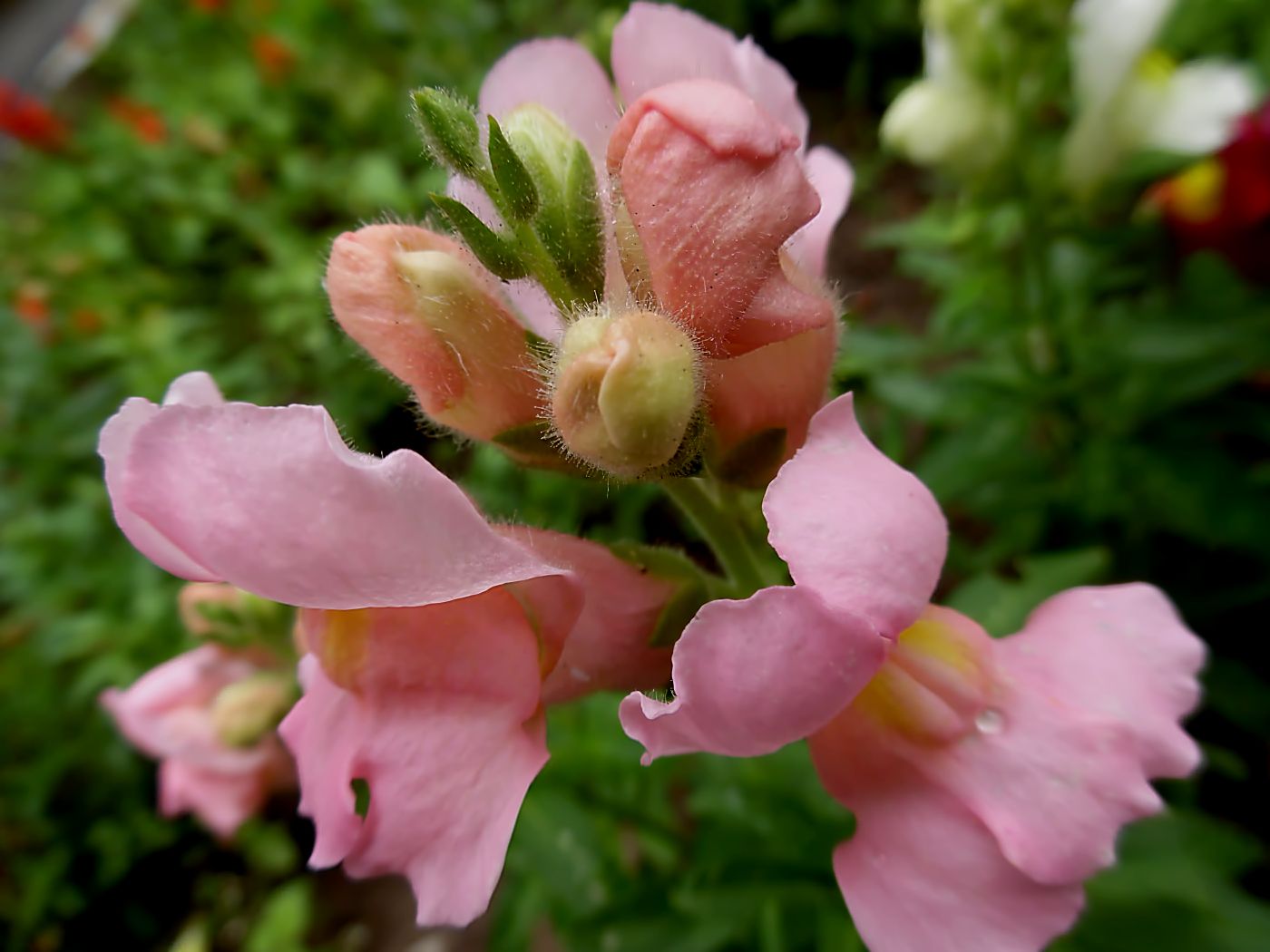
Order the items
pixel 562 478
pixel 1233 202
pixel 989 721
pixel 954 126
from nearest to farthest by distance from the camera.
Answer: pixel 989 721 < pixel 562 478 < pixel 954 126 < pixel 1233 202

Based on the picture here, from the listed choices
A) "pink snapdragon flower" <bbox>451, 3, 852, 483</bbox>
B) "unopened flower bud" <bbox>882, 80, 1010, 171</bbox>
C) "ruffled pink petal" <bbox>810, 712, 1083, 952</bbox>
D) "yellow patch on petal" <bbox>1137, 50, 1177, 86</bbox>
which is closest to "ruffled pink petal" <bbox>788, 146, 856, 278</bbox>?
"pink snapdragon flower" <bbox>451, 3, 852, 483</bbox>

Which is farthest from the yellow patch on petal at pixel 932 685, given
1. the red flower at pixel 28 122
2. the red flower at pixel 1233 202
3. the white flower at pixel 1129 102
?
the red flower at pixel 28 122

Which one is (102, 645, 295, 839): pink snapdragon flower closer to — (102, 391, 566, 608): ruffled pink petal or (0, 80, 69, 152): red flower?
(102, 391, 566, 608): ruffled pink petal

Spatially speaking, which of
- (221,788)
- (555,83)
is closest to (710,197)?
(555,83)

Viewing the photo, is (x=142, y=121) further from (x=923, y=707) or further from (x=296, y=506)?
(x=923, y=707)

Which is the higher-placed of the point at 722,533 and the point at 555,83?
the point at 555,83
